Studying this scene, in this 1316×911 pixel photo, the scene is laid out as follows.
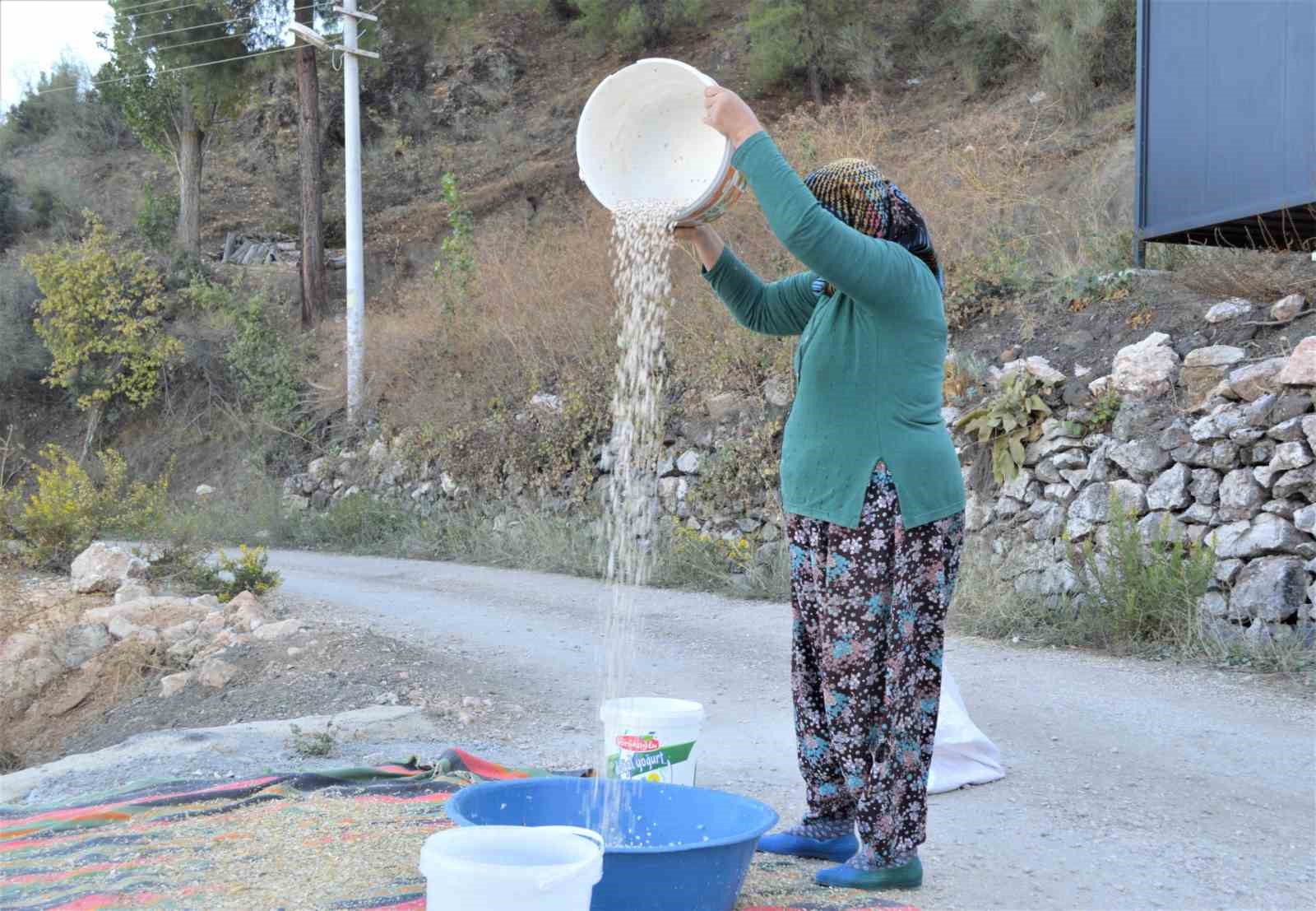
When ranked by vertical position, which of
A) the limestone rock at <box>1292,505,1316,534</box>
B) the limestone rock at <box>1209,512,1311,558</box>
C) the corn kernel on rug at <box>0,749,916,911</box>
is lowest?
the corn kernel on rug at <box>0,749,916,911</box>

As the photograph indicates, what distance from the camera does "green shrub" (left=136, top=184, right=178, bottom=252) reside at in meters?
20.1

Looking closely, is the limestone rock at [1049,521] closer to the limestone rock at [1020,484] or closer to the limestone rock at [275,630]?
the limestone rock at [1020,484]

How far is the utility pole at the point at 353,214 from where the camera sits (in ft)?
45.6

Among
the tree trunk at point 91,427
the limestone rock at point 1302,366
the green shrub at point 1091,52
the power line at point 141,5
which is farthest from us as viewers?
the power line at point 141,5

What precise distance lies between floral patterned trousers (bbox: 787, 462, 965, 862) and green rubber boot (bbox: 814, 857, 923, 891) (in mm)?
38

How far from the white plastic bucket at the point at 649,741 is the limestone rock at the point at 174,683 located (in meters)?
2.93

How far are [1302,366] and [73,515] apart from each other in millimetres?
7311

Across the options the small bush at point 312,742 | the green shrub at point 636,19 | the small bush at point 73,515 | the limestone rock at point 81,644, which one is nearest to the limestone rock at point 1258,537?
the small bush at point 312,742

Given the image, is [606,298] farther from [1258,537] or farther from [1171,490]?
[1258,537]

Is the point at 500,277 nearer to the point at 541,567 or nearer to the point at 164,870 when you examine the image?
the point at 541,567

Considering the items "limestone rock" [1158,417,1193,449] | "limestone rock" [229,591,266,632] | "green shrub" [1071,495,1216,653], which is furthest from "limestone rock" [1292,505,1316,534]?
"limestone rock" [229,591,266,632]

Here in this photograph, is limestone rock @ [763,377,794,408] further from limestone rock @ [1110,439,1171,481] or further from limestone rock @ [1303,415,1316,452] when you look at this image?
limestone rock @ [1303,415,1316,452]

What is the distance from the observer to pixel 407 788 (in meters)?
3.37

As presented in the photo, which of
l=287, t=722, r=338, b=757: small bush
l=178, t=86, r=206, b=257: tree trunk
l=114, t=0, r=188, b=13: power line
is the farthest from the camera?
l=178, t=86, r=206, b=257: tree trunk
